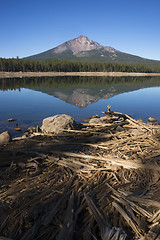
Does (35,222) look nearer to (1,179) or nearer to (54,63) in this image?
(1,179)

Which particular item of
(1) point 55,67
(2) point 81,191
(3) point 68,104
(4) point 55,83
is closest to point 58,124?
(2) point 81,191

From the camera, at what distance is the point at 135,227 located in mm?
2664

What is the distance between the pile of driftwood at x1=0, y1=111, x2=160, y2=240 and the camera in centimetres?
267

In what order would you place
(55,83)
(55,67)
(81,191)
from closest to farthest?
(81,191) < (55,83) < (55,67)

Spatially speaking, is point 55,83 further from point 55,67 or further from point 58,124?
point 55,67

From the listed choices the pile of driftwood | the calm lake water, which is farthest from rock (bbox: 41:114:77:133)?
the calm lake water

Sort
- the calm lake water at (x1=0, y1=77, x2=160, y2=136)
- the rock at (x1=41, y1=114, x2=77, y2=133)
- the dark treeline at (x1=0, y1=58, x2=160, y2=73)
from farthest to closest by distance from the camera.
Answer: the dark treeline at (x1=0, y1=58, x2=160, y2=73)
the calm lake water at (x1=0, y1=77, x2=160, y2=136)
the rock at (x1=41, y1=114, x2=77, y2=133)

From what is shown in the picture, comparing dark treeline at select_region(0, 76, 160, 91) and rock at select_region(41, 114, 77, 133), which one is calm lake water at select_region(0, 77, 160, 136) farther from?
dark treeline at select_region(0, 76, 160, 91)

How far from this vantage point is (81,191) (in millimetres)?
3578

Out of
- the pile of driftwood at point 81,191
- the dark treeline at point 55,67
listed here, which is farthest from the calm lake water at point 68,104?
the dark treeline at point 55,67

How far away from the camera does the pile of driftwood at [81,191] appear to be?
8.75 feet

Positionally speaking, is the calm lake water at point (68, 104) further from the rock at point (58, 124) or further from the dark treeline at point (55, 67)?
the dark treeline at point (55, 67)

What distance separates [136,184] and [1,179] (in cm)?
324

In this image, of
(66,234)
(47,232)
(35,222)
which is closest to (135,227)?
(66,234)
